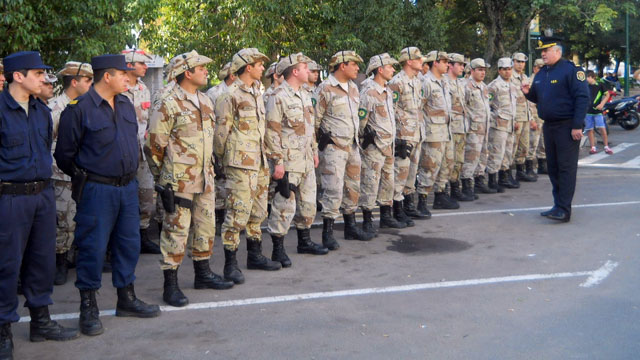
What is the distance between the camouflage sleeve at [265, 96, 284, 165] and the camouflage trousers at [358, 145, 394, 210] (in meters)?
1.67

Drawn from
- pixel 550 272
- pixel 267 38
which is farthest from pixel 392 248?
pixel 267 38

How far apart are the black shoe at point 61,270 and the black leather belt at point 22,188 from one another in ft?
6.35

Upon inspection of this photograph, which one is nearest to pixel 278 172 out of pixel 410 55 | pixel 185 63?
pixel 185 63

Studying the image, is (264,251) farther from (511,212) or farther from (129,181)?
(511,212)

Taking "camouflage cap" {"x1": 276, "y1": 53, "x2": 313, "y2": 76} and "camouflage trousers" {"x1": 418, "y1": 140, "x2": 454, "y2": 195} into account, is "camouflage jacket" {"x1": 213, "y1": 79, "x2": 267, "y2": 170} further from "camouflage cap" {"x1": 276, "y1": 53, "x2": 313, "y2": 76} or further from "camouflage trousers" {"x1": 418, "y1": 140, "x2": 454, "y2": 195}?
"camouflage trousers" {"x1": 418, "y1": 140, "x2": 454, "y2": 195}

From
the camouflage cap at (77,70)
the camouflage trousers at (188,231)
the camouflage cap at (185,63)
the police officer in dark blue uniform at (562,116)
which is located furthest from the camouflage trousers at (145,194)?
the police officer in dark blue uniform at (562,116)

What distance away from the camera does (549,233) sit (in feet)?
27.2

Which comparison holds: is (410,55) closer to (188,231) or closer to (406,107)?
(406,107)

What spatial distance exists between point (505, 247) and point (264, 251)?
2.57 m

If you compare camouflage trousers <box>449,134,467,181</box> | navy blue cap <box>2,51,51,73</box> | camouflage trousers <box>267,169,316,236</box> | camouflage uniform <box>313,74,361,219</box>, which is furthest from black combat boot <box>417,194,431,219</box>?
navy blue cap <box>2,51,51,73</box>

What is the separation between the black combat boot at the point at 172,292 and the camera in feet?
19.2

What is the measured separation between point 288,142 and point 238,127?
77 cm

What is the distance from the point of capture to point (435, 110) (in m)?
9.73

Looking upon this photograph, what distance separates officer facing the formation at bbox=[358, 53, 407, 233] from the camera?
333 inches
